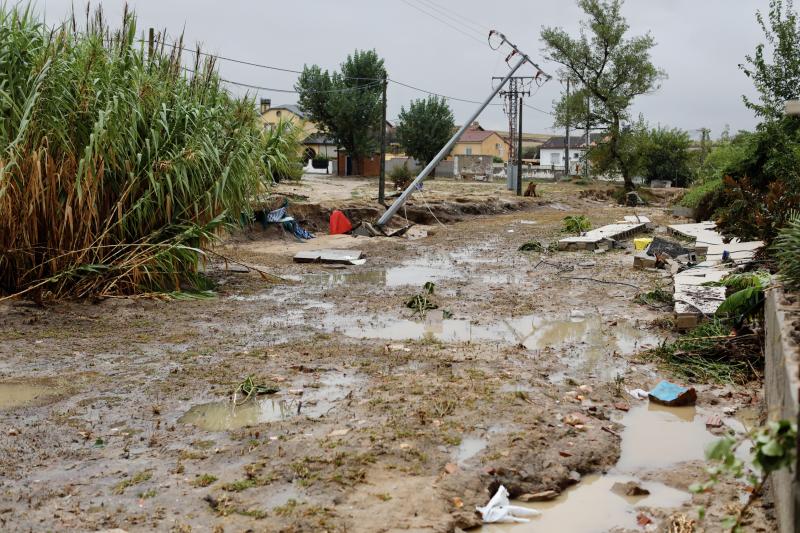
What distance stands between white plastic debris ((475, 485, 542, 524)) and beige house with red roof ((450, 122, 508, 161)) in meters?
80.1

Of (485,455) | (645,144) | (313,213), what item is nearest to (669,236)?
(313,213)

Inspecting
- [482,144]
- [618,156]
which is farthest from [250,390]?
[482,144]

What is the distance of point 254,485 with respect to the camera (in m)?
4.10

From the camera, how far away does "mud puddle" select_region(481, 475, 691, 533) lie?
3.95m

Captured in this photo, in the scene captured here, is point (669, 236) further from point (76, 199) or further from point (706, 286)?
point (76, 199)

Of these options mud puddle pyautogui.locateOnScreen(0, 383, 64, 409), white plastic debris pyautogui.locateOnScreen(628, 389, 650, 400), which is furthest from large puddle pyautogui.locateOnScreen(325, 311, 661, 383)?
mud puddle pyautogui.locateOnScreen(0, 383, 64, 409)

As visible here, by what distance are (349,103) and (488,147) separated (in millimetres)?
44482

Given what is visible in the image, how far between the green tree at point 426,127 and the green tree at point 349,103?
4946mm

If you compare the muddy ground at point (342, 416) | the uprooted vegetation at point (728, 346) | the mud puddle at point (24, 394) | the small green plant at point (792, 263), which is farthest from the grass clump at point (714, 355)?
the mud puddle at point (24, 394)

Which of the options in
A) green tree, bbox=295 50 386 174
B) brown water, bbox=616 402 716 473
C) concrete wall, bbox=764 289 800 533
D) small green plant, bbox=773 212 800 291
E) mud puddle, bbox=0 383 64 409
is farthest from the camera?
green tree, bbox=295 50 386 174

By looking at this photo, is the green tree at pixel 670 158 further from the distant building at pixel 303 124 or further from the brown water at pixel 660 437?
the brown water at pixel 660 437

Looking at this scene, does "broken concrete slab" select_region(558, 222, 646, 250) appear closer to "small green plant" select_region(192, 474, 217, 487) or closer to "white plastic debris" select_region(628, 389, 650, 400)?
"white plastic debris" select_region(628, 389, 650, 400)

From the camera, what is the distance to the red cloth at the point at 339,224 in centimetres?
1977

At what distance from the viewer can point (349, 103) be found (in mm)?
42906
